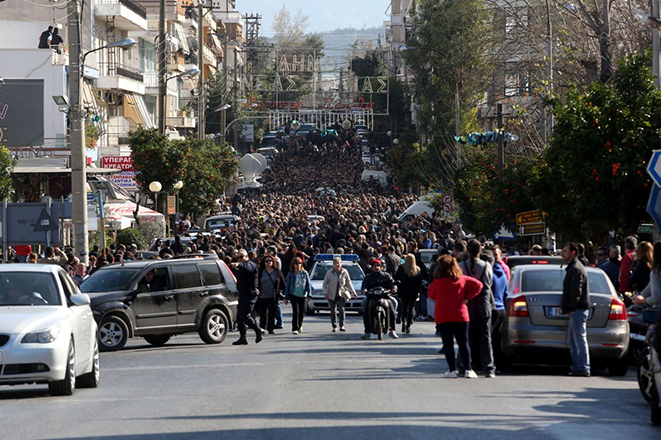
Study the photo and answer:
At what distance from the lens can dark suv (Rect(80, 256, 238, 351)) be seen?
71.3 ft

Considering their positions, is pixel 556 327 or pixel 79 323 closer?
pixel 79 323

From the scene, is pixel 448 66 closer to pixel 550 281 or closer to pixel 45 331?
pixel 550 281

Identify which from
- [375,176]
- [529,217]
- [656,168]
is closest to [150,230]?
[529,217]

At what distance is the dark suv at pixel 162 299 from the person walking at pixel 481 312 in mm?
7778

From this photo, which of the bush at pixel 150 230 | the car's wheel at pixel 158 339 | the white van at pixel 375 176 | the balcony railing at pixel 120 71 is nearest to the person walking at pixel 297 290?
the car's wheel at pixel 158 339

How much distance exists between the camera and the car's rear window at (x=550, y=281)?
1677cm

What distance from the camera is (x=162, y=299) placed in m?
22.3

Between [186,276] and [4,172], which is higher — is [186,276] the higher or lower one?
the lower one

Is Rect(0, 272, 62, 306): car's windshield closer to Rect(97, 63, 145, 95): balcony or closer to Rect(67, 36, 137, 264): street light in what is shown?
Rect(67, 36, 137, 264): street light

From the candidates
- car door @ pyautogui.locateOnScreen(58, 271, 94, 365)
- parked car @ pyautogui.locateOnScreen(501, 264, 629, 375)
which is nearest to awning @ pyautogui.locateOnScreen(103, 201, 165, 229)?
parked car @ pyautogui.locateOnScreen(501, 264, 629, 375)

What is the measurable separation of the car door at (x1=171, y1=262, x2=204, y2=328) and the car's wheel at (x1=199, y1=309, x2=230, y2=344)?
279 millimetres

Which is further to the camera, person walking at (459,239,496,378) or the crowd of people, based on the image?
person walking at (459,239,496,378)

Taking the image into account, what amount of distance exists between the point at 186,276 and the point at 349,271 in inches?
380

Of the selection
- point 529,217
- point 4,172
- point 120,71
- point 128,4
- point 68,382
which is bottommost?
point 68,382
